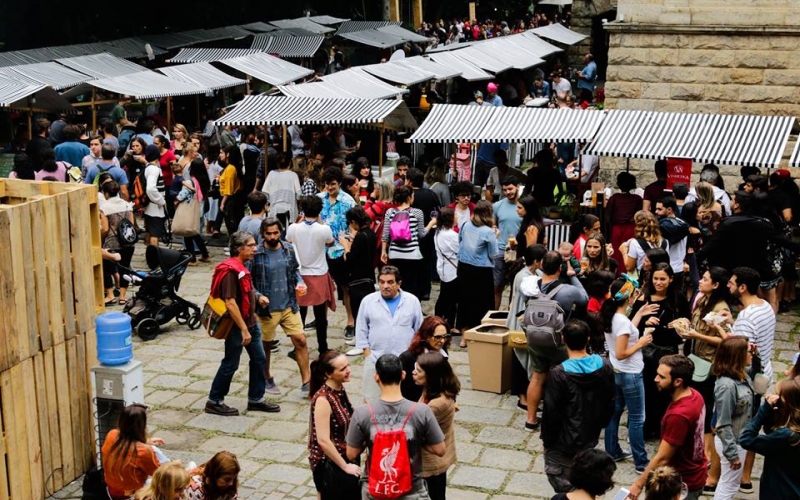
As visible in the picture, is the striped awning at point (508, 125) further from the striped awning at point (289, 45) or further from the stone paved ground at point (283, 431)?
the striped awning at point (289, 45)

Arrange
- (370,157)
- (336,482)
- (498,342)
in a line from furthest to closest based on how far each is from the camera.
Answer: (370,157)
(498,342)
(336,482)

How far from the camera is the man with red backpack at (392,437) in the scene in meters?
6.26

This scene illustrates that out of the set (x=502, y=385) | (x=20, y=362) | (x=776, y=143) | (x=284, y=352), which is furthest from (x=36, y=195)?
(x=776, y=143)

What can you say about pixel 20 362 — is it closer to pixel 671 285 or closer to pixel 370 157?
pixel 671 285

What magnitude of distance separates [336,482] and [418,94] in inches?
684

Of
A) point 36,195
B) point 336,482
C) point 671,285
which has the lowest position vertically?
point 336,482

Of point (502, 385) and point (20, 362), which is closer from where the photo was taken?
point (20, 362)

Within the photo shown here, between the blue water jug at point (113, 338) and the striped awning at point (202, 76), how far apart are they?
1380 cm

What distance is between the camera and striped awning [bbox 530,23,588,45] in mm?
33469

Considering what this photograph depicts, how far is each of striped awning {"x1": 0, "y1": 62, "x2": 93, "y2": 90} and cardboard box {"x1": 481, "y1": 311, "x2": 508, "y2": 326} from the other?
11.1m

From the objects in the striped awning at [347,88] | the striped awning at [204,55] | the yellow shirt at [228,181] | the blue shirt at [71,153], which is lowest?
the yellow shirt at [228,181]

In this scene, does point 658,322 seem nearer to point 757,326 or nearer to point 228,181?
point 757,326

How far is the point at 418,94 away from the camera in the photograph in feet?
76.6

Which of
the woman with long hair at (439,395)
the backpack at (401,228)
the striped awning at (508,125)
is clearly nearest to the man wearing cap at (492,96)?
the striped awning at (508,125)
